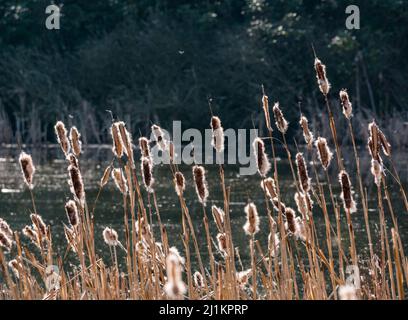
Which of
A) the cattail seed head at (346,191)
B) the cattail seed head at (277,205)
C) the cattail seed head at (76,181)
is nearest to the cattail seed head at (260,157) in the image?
the cattail seed head at (346,191)

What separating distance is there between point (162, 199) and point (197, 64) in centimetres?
1561

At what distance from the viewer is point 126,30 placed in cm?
3275

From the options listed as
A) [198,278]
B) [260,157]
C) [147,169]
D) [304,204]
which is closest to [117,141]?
[147,169]

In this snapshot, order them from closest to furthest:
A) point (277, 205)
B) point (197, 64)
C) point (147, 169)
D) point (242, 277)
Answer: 1. point (147, 169)
2. point (277, 205)
3. point (242, 277)
4. point (197, 64)

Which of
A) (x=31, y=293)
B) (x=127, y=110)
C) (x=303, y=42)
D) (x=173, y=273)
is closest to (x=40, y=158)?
(x=127, y=110)

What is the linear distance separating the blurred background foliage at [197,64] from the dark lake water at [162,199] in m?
6.26

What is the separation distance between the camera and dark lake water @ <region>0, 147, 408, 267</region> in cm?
1286

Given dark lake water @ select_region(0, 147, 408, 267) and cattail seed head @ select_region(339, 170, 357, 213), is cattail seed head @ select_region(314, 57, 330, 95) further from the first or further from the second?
dark lake water @ select_region(0, 147, 408, 267)

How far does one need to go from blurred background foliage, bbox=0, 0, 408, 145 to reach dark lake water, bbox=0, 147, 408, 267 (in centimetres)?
626

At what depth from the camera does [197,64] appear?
31.5 metres

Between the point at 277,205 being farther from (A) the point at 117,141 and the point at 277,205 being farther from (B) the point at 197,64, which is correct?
(B) the point at 197,64

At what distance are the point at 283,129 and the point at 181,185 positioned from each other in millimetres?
464

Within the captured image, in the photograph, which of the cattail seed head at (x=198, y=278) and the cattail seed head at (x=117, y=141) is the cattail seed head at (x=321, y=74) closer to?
the cattail seed head at (x=117, y=141)
